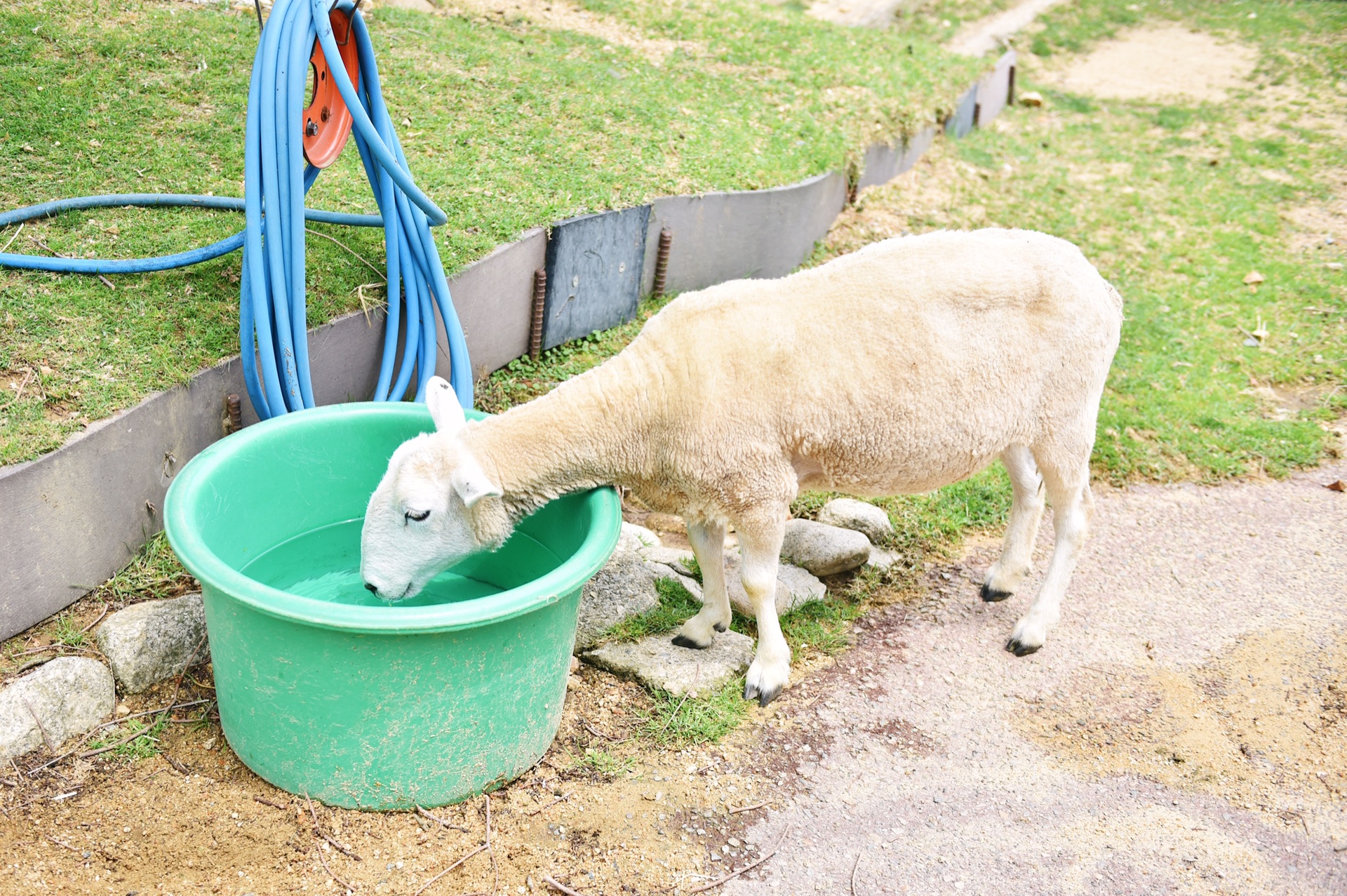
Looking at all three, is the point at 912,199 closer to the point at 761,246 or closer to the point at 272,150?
the point at 761,246

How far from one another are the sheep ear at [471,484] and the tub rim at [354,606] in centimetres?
35

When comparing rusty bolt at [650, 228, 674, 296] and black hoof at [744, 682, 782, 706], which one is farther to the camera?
rusty bolt at [650, 228, 674, 296]

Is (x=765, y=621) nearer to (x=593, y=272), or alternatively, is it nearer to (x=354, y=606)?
(x=354, y=606)

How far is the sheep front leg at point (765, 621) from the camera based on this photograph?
13.3 ft

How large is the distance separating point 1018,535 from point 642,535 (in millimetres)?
1657

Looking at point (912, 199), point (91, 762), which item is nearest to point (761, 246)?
point (912, 199)

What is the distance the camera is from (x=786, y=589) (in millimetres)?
4742

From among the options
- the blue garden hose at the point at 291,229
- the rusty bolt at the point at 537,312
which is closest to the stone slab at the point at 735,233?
the rusty bolt at the point at 537,312

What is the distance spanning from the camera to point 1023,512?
4.91 meters

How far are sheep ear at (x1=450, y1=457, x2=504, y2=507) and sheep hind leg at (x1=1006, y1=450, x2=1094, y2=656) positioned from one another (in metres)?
2.30

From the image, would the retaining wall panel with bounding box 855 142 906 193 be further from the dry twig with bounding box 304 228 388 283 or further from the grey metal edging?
the grey metal edging

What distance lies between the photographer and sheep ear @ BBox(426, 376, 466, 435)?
372cm

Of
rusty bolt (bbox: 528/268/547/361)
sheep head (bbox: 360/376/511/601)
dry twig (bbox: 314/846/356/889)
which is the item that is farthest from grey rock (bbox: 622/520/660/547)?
dry twig (bbox: 314/846/356/889)

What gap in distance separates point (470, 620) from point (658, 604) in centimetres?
165
